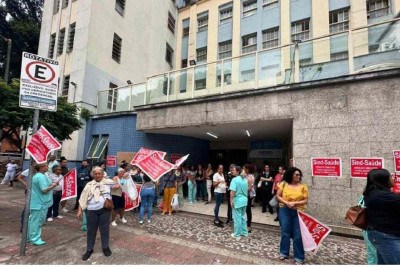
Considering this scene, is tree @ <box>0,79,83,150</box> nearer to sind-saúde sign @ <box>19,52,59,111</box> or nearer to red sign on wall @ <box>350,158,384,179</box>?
sind-saúde sign @ <box>19,52,59,111</box>

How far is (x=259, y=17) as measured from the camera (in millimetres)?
16625

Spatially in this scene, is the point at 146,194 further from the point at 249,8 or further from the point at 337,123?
the point at 249,8

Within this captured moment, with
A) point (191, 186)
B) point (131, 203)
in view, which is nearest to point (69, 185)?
point (131, 203)

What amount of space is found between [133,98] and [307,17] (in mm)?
11657

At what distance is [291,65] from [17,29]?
20891mm

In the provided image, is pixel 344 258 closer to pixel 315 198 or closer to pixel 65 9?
pixel 315 198

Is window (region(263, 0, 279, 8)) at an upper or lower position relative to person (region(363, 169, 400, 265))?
upper

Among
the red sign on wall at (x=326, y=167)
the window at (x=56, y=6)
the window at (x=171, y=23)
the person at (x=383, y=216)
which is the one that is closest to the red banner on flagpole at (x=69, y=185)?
the person at (x=383, y=216)

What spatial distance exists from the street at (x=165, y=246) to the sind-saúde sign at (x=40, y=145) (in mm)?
1826

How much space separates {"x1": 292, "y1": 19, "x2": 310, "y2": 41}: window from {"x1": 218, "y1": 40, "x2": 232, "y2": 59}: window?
447 centimetres

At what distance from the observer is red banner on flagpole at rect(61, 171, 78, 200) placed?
6.43 metres

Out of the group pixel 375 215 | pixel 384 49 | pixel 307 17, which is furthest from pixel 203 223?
pixel 307 17

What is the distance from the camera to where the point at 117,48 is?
1555cm

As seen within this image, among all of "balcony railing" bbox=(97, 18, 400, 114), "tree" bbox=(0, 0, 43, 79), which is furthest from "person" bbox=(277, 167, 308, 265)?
"tree" bbox=(0, 0, 43, 79)
